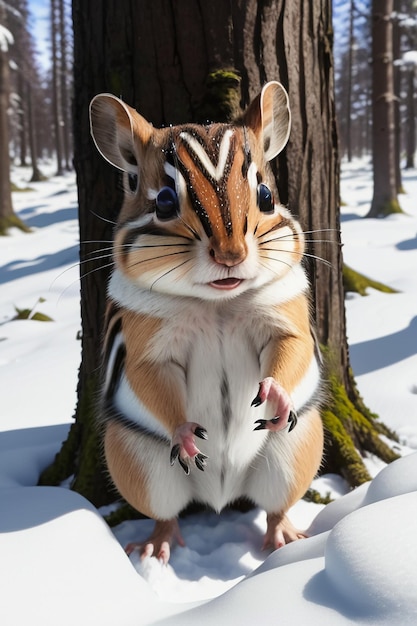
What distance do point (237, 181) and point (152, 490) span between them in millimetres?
1119

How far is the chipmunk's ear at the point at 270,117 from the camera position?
2020 millimetres

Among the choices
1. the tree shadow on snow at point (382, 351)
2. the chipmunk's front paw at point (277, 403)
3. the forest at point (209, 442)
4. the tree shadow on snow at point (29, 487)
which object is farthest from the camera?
the tree shadow on snow at point (382, 351)

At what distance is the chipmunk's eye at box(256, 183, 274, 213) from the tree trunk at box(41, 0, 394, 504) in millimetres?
559

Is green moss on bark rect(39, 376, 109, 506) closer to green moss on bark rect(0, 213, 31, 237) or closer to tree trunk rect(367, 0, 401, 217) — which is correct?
tree trunk rect(367, 0, 401, 217)

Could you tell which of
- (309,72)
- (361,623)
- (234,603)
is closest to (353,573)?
(361,623)

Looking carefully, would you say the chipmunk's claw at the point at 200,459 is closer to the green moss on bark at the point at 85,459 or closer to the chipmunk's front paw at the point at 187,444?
the chipmunk's front paw at the point at 187,444

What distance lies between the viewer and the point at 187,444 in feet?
6.35

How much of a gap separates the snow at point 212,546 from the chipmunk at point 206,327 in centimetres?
16

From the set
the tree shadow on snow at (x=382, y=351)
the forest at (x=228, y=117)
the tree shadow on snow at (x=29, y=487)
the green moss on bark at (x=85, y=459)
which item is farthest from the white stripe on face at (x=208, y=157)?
the tree shadow on snow at (x=382, y=351)

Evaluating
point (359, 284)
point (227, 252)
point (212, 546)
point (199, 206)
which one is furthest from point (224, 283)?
point (359, 284)

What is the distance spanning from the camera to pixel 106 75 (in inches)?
98.5

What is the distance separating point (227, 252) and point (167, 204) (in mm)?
253

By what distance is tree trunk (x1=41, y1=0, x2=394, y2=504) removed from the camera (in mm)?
2346

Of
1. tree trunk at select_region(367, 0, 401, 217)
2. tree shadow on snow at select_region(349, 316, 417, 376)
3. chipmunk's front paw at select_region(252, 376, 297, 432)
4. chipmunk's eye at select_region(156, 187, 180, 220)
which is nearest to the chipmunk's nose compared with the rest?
chipmunk's eye at select_region(156, 187, 180, 220)
